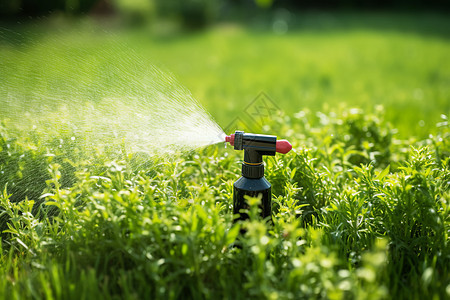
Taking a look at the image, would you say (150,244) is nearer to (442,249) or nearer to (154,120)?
(154,120)

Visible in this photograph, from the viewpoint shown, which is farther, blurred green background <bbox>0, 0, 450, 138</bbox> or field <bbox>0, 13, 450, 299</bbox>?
blurred green background <bbox>0, 0, 450, 138</bbox>

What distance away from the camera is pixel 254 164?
2152 millimetres

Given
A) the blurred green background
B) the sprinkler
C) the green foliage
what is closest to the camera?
the green foliage

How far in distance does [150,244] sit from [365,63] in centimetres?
818

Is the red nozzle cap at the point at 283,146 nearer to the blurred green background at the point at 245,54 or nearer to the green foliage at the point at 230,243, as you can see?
the green foliage at the point at 230,243

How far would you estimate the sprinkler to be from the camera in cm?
211

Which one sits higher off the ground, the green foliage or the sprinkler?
the sprinkler

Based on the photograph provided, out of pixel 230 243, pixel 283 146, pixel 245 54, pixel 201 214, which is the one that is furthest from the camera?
pixel 245 54

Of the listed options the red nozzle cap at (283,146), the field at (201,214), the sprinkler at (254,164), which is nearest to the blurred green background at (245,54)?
the field at (201,214)

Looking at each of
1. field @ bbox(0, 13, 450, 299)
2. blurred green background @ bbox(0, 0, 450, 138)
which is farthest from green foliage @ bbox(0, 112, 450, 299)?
blurred green background @ bbox(0, 0, 450, 138)

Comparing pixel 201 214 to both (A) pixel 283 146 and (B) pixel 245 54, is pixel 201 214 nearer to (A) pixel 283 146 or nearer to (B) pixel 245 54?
(A) pixel 283 146

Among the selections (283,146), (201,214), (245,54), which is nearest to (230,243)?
(201,214)

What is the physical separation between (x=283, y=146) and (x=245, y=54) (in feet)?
27.4

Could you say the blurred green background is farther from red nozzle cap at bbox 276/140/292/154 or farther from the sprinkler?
red nozzle cap at bbox 276/140/292/154
